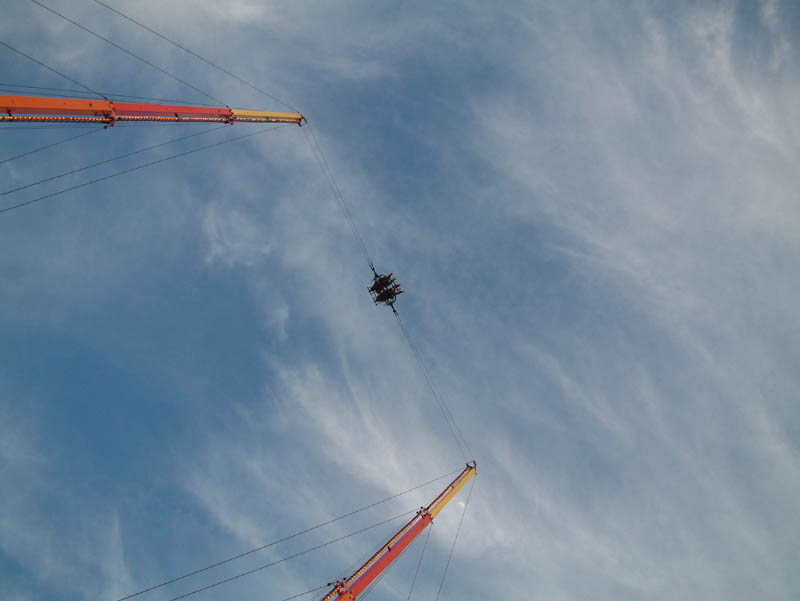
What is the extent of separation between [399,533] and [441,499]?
7176 millimetres

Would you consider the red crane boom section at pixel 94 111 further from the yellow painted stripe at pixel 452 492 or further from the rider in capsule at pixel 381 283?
the yellow painted stripe at pixel 452 492

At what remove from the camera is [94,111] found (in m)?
19.5

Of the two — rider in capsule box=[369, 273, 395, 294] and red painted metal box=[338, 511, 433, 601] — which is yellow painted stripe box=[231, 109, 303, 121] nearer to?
rider in capsule box=[369, 273, 395, 294]

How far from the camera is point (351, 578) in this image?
70.2 ft

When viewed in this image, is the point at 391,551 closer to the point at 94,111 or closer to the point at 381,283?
the point at 381,283

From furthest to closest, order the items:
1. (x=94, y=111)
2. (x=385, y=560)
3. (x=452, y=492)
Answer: (x=452, y=492)
(x=385, y=560)
(x=94, y=111)

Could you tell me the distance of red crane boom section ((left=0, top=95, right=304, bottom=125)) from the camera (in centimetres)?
1534

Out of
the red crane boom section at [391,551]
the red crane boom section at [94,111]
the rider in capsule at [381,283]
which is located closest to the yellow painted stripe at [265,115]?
the red crane boom section at [94,111]

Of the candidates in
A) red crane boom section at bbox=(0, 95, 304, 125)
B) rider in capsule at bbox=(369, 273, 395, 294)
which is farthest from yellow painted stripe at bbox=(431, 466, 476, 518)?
red crane boom section at bbox=(0, 95, 304, 125)

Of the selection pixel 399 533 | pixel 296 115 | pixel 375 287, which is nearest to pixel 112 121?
pixel 375 287

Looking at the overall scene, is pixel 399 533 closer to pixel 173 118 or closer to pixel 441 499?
pixel 441 499

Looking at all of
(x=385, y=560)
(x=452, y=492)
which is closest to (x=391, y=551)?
(x=385, y=560)

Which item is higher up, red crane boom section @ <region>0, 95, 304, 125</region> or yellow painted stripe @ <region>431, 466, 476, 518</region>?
red crane boom section @ <region>0, 95, 304, 125</region>

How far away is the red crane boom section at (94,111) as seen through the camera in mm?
15336
